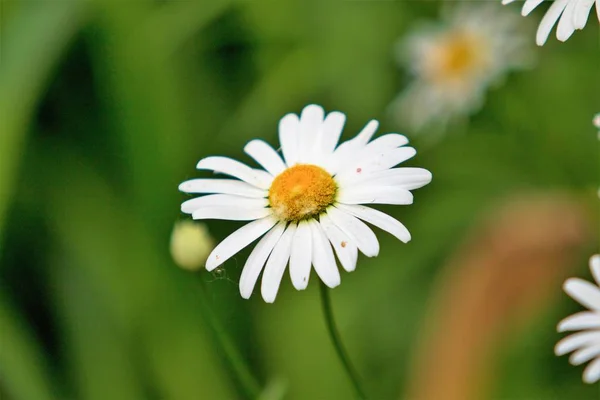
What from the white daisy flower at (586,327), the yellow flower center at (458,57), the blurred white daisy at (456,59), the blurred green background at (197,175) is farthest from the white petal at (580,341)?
the yellow flower center at (458,57)

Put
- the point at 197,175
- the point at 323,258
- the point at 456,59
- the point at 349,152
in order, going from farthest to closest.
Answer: the point at 456,59
the point at 197,175
the point at 349,152
the point at 323,258

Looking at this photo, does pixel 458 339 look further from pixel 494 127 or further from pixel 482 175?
pixel 494 127

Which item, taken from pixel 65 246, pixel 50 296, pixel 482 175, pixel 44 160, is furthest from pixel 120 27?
pixel 482 175

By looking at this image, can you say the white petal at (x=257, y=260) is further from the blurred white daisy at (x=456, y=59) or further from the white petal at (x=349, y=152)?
the blurred white daisy at (x=456, y=59)

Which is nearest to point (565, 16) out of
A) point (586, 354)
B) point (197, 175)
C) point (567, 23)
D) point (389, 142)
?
point (567, 23)

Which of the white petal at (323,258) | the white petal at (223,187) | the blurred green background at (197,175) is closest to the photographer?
the white petal at (323,258)

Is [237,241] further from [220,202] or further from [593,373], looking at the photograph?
[593,373]
